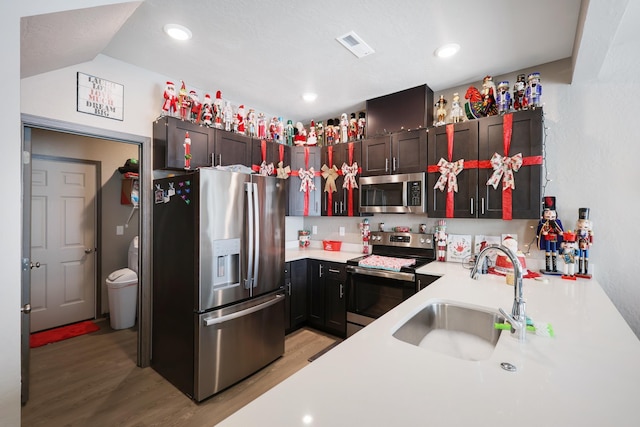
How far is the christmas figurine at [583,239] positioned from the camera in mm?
2184

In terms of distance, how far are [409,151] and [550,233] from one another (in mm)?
1381

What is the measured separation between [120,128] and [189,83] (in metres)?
0.82

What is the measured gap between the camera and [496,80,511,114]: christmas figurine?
242cm

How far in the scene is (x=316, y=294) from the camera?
3289mm

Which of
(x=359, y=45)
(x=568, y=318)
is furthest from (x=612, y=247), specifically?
(x=359, y=45)

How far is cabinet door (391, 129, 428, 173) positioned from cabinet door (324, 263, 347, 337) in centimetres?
123

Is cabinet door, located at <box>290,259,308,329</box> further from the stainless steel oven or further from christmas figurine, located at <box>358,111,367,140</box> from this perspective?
christmas figurine, located at <box>358,111,367,140</box>

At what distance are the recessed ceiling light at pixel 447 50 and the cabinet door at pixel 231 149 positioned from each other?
1969 mm

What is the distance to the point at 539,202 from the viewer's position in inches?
90.4

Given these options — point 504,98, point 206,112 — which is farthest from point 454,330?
point 206,112

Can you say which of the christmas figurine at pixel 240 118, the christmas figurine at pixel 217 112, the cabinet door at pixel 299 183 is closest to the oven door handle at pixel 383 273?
the cabinet door at pixel 299 183

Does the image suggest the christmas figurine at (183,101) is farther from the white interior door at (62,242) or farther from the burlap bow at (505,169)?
the burlap bow at (505,169)

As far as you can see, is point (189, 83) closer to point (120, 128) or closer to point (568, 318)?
point (120, 128)

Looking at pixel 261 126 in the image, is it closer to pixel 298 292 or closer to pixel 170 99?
pixel 170 99
